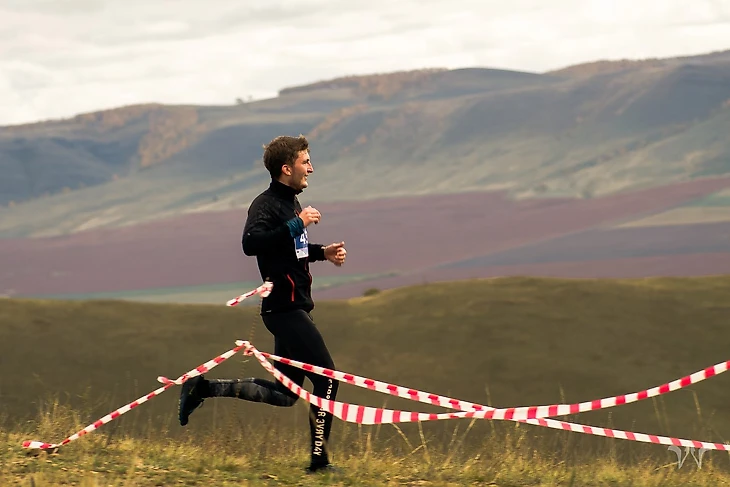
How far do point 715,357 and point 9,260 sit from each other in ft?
546

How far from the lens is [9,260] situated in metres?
178

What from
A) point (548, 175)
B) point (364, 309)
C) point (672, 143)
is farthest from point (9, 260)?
point (364, 309)

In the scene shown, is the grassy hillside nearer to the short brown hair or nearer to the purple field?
the short brown hair

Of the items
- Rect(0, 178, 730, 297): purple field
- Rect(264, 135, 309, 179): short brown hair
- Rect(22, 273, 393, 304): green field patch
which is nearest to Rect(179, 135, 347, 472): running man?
Rect(264, 135, 309, 179): short brown hair

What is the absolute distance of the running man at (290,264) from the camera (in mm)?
7223

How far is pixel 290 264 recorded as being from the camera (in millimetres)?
7305

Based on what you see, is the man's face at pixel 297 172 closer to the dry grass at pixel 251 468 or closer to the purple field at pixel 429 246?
the dry grass at pixel 251 468

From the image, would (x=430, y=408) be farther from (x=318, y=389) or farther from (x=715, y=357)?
(x=318, y=389)

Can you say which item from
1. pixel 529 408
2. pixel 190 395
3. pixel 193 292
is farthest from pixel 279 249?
pixel 193 292

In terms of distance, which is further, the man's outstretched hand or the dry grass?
the man's outstretched hand

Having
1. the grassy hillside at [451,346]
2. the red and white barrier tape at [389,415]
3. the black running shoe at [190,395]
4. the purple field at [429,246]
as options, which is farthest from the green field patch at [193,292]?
the red and white barrier tape at [389,415]

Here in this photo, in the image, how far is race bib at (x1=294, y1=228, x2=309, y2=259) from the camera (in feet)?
23.9

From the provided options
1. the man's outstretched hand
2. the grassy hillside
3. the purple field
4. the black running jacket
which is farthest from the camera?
the purple field

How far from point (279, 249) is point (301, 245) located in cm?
13
